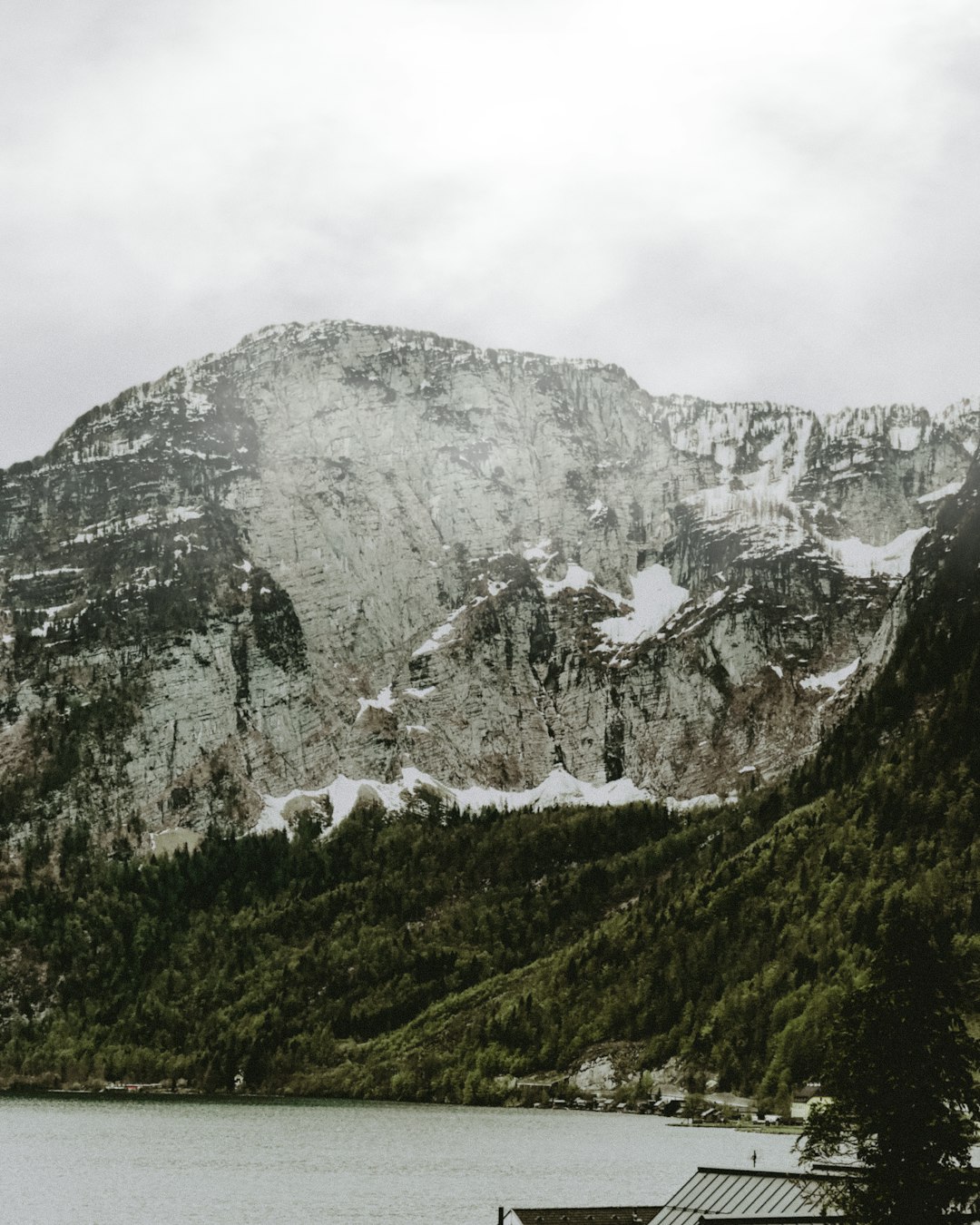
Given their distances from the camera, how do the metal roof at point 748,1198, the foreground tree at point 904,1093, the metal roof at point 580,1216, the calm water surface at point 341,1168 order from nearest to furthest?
1. the foreground tree at point 904,1093
2. the metal roof at point 748,1198
3. the metal roof at point 580,1216
4. the calm water surface at point 341,1168

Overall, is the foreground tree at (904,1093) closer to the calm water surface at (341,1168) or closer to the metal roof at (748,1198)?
the metal roof at (748,1198)

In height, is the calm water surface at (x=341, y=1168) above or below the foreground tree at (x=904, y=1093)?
below

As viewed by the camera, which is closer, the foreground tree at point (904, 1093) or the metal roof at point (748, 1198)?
the foreground tree at point (904, 1093)

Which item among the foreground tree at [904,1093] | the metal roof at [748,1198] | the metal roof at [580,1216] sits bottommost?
the metal roof at [580,1216]

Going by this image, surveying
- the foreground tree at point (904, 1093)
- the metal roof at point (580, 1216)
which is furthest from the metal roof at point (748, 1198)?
the metal roof at point (580, 1216)

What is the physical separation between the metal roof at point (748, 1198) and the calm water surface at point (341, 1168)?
44.1 m

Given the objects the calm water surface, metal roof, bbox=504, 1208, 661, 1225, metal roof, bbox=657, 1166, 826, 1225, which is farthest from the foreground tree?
the calm water surface

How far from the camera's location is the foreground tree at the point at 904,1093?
149 ft

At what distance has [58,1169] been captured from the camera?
13638 centimetres

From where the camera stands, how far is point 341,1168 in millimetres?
139000

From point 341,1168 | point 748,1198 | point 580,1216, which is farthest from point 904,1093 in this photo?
point 341,1168

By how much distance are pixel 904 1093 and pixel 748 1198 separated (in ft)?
29.3

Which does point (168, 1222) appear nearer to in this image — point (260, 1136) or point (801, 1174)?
point (801, 1174)

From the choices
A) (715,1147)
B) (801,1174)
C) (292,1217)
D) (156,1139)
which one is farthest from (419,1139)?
(801,1174)
